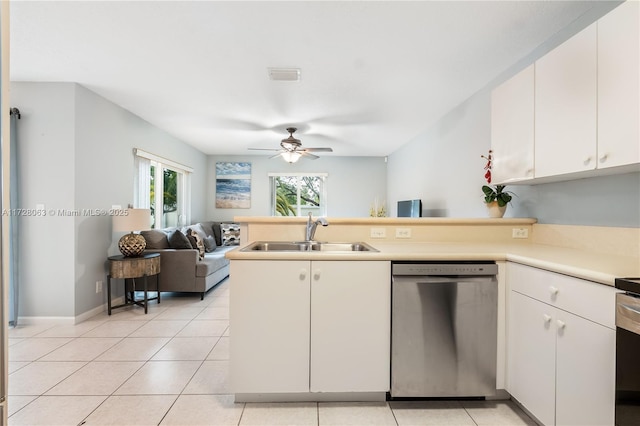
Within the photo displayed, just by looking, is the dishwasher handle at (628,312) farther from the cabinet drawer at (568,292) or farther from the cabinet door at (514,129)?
the cabinet door at (514,129)

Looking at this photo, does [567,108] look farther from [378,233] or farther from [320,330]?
[320,330]

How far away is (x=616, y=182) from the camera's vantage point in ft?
5.89

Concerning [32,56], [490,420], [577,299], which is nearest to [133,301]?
[32,56]

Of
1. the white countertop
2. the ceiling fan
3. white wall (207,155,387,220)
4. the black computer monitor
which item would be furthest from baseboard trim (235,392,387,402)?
white wall (207,155,387,220)

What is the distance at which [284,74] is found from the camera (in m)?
2.92

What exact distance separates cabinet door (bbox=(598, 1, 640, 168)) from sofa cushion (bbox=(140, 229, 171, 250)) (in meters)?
4.50

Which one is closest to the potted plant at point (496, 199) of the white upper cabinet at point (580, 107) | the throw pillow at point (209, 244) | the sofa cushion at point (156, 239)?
the white upper cabinet at point (580, 107)

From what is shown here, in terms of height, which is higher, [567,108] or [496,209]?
[567,108]

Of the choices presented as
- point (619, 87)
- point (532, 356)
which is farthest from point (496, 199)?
point (532, 356)

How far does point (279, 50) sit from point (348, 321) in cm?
219

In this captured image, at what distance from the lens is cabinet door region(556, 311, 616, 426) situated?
1.17m

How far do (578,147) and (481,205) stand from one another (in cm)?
170

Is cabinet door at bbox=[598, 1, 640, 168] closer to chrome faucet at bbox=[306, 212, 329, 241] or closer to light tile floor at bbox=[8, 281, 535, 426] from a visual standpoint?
light tile floor at bbox=[8, 281, 535, 426]

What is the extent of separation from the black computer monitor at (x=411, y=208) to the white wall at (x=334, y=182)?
5.98 ft
